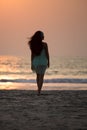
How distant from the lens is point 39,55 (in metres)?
12.5

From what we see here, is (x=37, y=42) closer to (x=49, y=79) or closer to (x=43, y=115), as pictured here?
(x=43, y=115)

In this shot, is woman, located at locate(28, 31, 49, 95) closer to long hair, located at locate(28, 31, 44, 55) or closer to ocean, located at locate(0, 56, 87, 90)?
long hair, located at locate(28, 31, 44, 55)

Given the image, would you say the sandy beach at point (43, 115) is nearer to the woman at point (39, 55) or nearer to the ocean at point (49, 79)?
the woman at point (39, 55)

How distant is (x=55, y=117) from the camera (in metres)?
7.75

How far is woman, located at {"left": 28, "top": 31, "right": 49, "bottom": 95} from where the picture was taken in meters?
12.2

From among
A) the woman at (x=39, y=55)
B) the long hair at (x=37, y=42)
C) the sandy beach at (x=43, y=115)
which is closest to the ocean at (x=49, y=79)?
the woman at (x=39, y=55)

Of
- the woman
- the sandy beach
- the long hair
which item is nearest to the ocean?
the woman

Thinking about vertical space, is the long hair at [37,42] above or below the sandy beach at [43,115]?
below

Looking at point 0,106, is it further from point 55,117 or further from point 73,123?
point 73,123

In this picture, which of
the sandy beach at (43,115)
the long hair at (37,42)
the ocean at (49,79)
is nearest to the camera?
the sandy beach at (43,115)

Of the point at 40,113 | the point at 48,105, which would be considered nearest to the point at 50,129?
the point at 40,113

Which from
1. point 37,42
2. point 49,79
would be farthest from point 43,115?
point 49,79

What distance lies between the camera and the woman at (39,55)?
12.2 m

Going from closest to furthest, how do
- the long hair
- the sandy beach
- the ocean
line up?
the sandy beach
the long hair
the ocean
